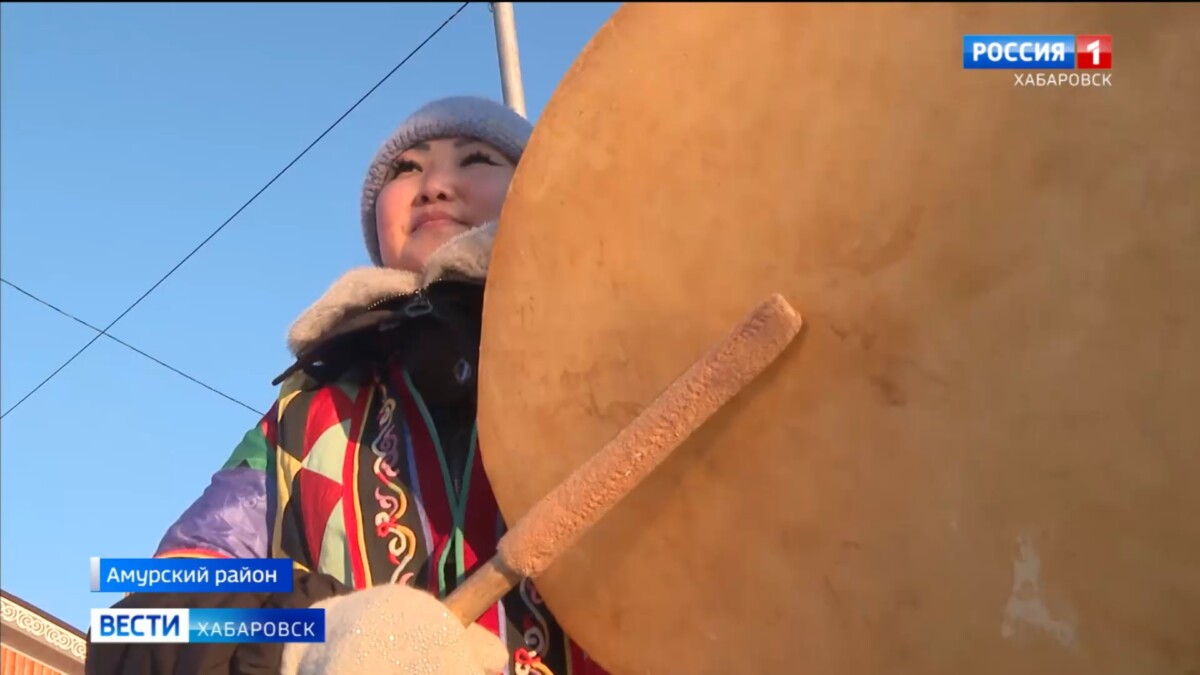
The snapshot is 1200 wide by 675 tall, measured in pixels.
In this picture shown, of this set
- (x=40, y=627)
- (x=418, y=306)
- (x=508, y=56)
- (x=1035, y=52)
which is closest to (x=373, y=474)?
(x=418, y=306)

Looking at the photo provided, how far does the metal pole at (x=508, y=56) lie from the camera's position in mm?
2729

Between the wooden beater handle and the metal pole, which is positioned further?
the metal pole

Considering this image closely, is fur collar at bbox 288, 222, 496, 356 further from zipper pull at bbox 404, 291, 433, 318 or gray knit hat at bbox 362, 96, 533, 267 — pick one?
gray knit hat at bbox 362, 96, 533, 267

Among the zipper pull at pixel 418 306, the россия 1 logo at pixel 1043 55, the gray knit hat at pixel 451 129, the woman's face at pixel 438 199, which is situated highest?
the gray knit hat at pixel 451 129

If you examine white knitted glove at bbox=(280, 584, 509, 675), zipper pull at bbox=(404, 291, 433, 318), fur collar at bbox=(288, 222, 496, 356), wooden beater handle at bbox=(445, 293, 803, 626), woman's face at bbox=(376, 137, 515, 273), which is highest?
woman's face at bbox=(376, 137, 515, 273)

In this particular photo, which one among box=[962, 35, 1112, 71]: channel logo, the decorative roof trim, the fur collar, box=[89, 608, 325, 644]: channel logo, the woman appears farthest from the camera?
the decorative roof trim

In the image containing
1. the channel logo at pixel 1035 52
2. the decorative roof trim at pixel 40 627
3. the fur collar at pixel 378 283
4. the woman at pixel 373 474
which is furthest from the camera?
the decorative roof trim at pixel 40 627

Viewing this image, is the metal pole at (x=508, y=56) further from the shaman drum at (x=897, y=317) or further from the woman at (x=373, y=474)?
the shaman drum at (x=897, y=317)

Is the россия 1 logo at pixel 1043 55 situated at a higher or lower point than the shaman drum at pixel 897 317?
higher

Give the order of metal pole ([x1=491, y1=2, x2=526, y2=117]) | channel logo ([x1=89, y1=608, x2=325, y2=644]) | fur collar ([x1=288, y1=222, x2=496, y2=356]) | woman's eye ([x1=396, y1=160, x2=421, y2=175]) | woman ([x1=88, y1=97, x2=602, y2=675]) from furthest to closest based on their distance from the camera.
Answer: metal pole ([x1=491, y1=2, x2=526, y2=117]) < woman's eye ([x1=396, y1=160, x2=421, y2=175]) < fur collar ([x1=288, y1=222, x2=496, y2=356]) < woman ([x1=88, y1=97, x2=602, y2=675]) < channel logo ([x1=89, y1=608, x2=325, y2=644])

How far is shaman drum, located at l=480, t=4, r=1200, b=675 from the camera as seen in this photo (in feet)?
2.47

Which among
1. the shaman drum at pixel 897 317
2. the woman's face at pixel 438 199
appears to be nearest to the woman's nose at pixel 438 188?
the woman's face at pixel 438 199

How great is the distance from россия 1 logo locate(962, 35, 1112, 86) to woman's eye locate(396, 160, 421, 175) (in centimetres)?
83

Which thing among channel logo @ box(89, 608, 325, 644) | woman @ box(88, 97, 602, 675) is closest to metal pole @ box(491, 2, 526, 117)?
woman @ box(88, 97, 602, 675)
